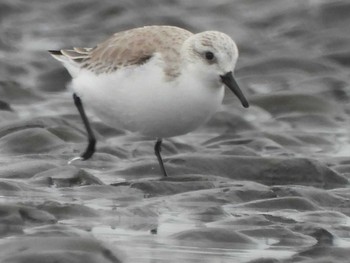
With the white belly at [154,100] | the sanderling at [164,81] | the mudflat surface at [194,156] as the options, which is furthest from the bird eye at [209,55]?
the mudflat surface at [194,156]

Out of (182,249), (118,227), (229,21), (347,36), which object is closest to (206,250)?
(182,249)

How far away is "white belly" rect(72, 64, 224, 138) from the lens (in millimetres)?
8852

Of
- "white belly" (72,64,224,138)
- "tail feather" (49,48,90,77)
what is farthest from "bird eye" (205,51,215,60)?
"tail feather" (49,48,90,77)

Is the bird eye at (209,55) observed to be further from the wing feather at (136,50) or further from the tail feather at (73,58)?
the tail feather at (73,58)

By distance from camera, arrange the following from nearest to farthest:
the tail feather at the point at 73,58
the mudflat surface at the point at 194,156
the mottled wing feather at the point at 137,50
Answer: the mudflat surface at the point at 194,156 → the mottled wing feather at the point at 137,50 → the tail feather at the point at 73,58

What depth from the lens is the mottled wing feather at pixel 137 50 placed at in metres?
9.00

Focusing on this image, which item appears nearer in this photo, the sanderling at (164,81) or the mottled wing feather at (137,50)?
the sanderling at (164,81)

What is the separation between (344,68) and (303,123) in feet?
8.35

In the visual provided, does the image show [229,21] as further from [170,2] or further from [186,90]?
[186,90]

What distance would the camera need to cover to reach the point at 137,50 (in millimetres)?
9109

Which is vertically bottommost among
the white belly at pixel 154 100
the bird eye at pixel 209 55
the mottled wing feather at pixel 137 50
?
the white belly at pixel 154 100

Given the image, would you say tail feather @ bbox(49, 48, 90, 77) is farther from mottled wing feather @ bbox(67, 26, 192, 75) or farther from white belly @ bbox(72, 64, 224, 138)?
white belly @ bbox(72, 64, 224, 138)

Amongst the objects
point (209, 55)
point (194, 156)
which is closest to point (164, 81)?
point (209, 55)

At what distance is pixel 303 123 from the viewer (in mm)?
12047
